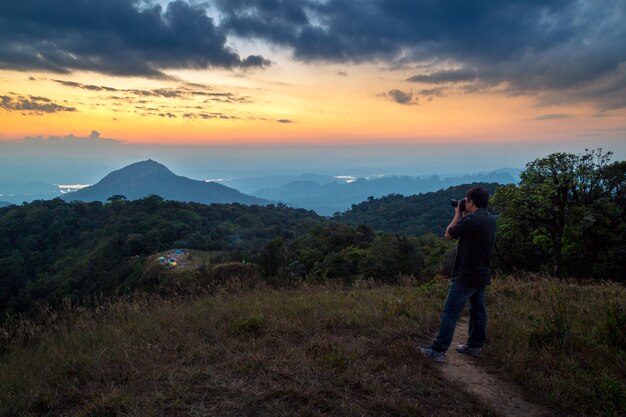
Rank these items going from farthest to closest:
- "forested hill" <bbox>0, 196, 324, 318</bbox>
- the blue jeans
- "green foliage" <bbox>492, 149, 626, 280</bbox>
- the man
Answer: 1. "forested hill" <bbox>0, 196, 324, 318</bbox>
2. "green foliage" <bbox>492, 149, 626, 280</bbox>
3. the blue jeans
4. the man

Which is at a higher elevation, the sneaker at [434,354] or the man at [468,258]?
the man at [468,258]

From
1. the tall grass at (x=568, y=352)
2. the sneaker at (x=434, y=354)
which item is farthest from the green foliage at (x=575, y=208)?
the sneaker at (x=434, y=354)

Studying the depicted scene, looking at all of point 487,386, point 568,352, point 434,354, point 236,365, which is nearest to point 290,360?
point 236,365

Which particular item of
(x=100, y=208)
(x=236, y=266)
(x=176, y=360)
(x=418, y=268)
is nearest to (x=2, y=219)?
(x=100, y=208)

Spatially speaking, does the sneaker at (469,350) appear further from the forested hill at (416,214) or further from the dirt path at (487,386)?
the forested hill at (416,214)

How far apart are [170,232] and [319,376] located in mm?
61182

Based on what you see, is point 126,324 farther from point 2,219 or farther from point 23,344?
point 2,219

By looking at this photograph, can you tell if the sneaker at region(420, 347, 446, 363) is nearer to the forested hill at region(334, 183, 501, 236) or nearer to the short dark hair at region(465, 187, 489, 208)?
the short dark hair at region(465, 187, 489, 208)

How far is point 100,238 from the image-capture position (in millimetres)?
62469

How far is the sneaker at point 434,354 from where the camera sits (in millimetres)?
4221

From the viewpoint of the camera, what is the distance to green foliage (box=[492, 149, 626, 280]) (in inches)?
595

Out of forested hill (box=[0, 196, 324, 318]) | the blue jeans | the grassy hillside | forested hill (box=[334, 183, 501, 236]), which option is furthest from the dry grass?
forested hill (box=[334, 183, 501, 236])

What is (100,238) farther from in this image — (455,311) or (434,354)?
(455,311)

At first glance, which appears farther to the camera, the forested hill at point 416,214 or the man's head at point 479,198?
the forested hill at point 416,214
